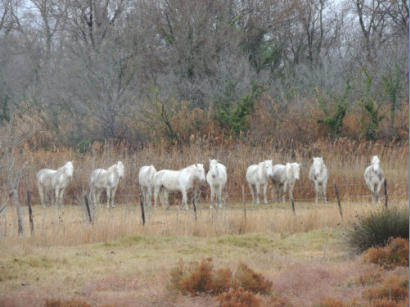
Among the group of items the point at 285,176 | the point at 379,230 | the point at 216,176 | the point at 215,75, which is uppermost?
the point at 215,75

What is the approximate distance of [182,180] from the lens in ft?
70.6

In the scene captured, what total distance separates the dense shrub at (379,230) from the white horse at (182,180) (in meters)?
9.50

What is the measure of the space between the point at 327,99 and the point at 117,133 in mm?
10734

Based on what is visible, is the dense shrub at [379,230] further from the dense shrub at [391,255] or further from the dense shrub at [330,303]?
the dense shrub at [330,303]

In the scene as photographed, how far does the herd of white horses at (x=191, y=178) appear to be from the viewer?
2138 cm

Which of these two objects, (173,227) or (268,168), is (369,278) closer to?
(173,227)

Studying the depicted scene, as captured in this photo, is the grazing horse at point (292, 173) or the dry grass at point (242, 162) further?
the dry grass at point (242, 162)

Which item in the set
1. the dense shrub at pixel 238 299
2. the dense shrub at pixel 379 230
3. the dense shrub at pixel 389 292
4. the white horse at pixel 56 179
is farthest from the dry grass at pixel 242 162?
the dense shrub at pixel 238 299

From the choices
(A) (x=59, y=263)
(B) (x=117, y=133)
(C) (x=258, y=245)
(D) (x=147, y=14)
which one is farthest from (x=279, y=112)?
(A) (x=59, y=263)

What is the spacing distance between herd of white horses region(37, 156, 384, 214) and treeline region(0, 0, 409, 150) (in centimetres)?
492

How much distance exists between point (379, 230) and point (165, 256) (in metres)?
4.05

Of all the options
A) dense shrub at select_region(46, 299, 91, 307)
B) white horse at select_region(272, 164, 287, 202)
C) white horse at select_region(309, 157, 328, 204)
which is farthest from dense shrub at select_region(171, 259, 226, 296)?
white horse at select_region(272, 164, 287, 202)

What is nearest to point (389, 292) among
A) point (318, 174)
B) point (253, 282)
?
point (253, 282)

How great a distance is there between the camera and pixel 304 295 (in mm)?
9148
